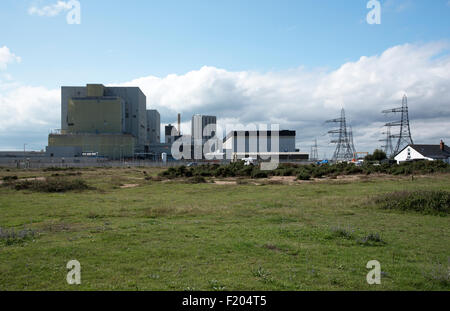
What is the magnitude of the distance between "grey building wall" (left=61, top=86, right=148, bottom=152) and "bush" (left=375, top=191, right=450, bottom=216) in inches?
3902

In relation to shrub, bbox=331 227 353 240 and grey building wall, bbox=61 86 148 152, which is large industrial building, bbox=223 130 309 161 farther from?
shrub, bbox=331 227 353 240

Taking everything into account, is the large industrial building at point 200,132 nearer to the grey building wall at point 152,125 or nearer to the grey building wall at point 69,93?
the grey building wall at point 152,125

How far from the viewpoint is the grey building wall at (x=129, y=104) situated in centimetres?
10662

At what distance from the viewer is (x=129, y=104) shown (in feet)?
364

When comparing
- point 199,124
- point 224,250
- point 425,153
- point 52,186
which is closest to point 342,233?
point 224,250

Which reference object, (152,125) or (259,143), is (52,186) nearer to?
(259,143)

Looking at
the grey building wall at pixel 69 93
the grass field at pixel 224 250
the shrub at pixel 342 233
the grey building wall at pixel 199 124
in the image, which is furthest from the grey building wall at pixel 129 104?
the shrub at pixel 342 233

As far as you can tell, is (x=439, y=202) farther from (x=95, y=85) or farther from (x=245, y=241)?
(x=95, y=85)

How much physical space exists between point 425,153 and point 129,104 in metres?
85.1

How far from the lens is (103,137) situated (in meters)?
99.4

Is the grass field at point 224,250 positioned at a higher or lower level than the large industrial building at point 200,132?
lower

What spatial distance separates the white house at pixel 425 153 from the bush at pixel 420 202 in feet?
216
